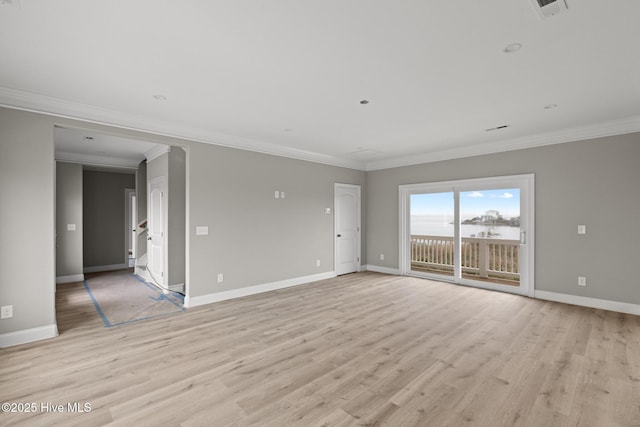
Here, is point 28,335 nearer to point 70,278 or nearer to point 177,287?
point 177,287

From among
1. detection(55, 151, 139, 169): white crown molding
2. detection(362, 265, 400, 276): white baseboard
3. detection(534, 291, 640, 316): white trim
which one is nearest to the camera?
detection(534, 291, 640, 316): white trim

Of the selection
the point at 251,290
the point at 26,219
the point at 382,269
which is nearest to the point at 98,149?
the point at 26,219

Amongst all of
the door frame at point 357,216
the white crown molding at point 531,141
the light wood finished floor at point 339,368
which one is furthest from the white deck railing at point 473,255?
the white crown molding at point 531,141

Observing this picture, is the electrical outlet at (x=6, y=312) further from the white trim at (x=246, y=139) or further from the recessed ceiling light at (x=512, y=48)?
the recessed ceiling light at (x=512, y=48)

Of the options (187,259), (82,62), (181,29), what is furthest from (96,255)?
(181,29)

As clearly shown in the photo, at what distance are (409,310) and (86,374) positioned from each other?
12.2 feet

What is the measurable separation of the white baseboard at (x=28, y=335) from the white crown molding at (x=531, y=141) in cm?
631

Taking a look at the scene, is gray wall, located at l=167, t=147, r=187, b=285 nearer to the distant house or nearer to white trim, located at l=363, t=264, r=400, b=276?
white trim, located at l=363, t=264, r=400, b=276

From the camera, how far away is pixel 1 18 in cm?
194

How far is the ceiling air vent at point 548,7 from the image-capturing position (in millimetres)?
1773

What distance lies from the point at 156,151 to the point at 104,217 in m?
3.46

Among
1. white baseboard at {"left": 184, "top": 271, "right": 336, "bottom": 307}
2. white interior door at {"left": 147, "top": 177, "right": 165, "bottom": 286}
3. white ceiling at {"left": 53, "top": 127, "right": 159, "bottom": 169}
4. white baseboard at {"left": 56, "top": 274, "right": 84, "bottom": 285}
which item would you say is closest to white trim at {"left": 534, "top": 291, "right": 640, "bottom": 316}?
white baseboard at {"left": 184, "top": 271, "right": 336, "bottom": 307}

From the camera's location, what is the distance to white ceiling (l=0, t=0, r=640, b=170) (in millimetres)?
1898

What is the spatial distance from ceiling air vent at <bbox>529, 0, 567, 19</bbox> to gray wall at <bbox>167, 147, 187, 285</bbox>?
5095mm
